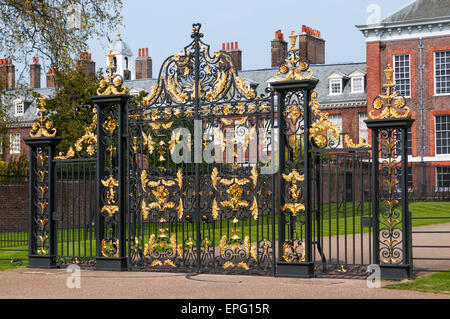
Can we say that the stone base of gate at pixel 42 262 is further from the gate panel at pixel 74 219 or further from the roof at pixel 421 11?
the roof at pixel 421 11

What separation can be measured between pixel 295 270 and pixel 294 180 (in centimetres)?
136

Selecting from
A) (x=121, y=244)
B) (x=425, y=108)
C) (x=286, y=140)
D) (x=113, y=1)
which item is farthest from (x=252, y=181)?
(x=425, y=108)

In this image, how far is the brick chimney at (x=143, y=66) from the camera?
53.3 m

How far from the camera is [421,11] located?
119 feet

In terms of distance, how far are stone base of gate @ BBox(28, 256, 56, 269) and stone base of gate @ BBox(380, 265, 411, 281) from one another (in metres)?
5.89

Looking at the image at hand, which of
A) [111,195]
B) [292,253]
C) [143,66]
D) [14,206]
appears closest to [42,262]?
[111,195]

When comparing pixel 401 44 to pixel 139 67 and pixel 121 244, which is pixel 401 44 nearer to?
pixel 139 67

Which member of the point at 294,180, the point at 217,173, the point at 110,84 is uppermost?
the point at 110,84

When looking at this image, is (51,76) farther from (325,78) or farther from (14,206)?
(325,78)

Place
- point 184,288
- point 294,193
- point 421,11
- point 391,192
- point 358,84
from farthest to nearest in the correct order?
point 358,84 → point 421,11 → point 294,193 → point 391,192 → point 184,288

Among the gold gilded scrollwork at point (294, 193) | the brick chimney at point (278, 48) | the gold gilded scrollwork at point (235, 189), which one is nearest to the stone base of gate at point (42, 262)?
the gold gilded scrollwork at point (235, 189)

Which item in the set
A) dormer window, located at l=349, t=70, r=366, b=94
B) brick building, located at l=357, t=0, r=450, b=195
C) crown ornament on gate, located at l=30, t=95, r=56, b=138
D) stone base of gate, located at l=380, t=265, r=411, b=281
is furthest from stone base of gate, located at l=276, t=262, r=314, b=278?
dormer window, located at l=349, t=70, r=366, b=94

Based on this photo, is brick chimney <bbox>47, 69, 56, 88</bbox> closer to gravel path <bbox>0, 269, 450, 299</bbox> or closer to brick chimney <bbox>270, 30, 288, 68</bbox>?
gravel path <bbox>0, 269, 450, 299</bbox>
